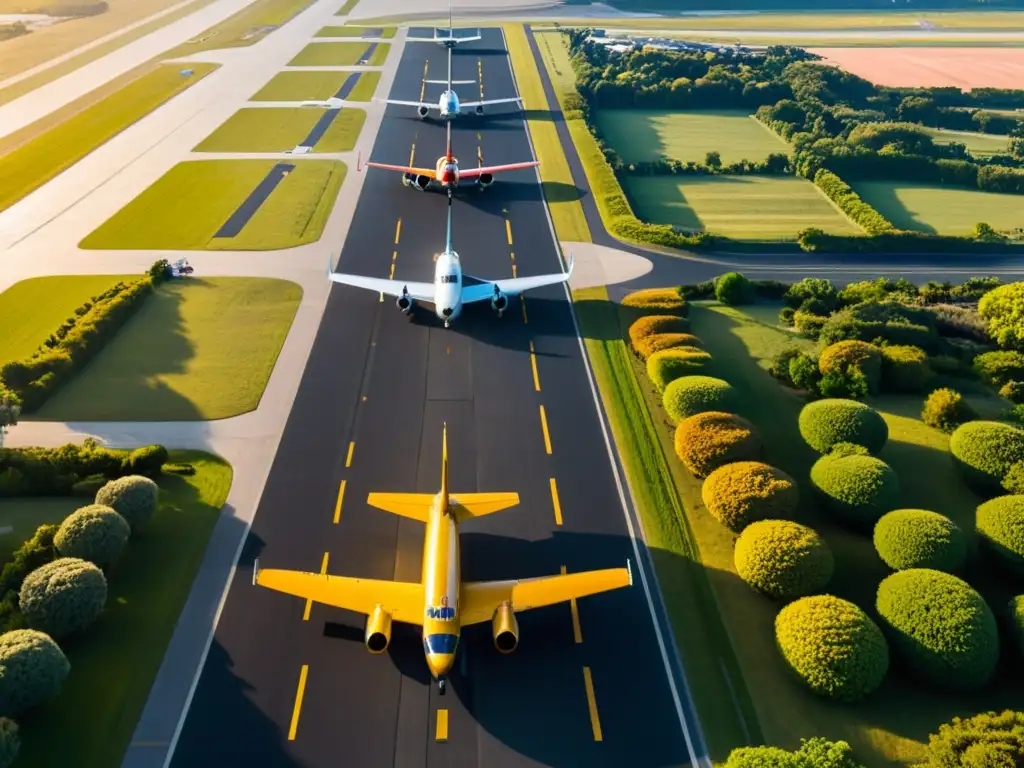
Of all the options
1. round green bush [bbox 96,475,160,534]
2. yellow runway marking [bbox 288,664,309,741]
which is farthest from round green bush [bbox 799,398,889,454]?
round green bush [bbox 96,475,160,534]

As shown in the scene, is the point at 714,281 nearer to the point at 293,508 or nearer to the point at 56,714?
the point at 293,508

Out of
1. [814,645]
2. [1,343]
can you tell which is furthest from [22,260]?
[814,645]

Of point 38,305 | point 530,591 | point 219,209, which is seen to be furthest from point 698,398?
point 219,209

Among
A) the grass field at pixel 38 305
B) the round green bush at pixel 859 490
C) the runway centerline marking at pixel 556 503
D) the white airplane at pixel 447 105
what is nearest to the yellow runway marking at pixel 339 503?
the runway centerline marking at pixel 556 503

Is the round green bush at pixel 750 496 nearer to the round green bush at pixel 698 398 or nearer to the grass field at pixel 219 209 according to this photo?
the round green bush at pixel 698 398

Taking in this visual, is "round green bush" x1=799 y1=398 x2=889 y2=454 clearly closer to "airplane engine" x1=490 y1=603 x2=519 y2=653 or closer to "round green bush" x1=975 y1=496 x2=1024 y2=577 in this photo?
"round green bush" x1=975 y1=496 x2=1024 y2=577

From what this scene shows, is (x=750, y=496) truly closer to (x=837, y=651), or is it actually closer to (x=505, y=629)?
(x=837, y=651)
